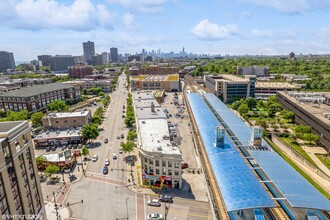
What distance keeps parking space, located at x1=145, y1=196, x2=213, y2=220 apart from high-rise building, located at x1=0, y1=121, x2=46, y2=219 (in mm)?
22123

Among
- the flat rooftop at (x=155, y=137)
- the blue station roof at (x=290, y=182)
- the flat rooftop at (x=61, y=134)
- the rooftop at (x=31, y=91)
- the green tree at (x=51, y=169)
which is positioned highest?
the rooftop at (x=31, y=91)

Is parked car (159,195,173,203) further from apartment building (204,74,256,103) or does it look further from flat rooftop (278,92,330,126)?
apartment building (204,74,256,103)

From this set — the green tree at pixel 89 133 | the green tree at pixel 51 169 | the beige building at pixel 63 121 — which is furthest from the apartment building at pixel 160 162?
the beige building at pixel 63 121

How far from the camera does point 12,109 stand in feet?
403

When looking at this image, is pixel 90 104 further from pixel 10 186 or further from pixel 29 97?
pixel 10 186

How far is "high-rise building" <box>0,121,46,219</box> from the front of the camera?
26766 mm

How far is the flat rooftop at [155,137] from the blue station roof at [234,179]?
32.2 feet

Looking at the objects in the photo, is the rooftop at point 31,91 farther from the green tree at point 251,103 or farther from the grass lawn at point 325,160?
the grass lawn at point 325,160

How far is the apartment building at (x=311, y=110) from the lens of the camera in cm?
7475

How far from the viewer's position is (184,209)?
48250 millimetres

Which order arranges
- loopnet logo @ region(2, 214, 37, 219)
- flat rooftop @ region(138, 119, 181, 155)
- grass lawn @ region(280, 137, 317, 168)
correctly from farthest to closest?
1. grass lawn @ region(280, 137, 317, 168)
2. flat rooftop @ region(138, 119, 181, 155)
3. loopnet logo @ region(2, 214, 37, 219)

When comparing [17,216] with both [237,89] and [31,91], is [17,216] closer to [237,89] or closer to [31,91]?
[31,91]

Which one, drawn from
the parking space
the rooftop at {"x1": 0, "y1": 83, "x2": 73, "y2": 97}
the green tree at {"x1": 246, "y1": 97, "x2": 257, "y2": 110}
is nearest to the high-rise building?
the parking space

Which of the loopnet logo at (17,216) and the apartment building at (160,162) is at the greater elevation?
the loopnet logo at (17,216)
